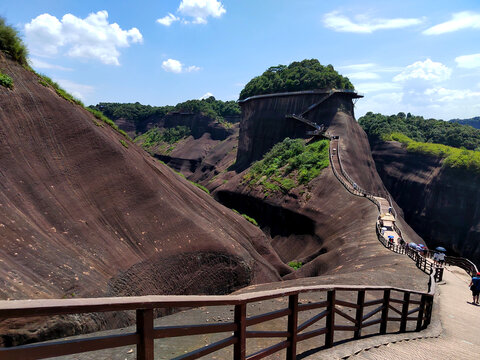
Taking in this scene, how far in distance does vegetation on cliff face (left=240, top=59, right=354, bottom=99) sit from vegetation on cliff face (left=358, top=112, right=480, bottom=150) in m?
14.8

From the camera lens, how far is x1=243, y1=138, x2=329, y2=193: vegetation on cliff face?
1677 inches

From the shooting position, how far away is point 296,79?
59844 millimetres

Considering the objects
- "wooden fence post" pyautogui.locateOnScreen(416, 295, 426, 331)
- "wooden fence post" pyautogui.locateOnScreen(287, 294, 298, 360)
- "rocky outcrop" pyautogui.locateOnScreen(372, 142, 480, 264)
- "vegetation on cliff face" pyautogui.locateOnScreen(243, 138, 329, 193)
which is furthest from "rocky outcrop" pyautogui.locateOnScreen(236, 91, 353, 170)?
"wooden fence post" pyautogui.locateOnScreen(287, 294, 298, 360)

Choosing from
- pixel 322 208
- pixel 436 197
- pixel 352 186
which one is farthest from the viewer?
pixel 436 197

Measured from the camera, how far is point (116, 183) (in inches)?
642

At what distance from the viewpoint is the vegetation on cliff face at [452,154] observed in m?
48.4

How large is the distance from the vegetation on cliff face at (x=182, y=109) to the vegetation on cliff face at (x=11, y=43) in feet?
280

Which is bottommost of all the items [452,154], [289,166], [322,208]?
[322,208]

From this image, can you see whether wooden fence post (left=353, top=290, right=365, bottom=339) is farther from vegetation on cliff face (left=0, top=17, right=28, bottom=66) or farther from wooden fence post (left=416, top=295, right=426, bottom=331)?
vegetation on cliff face (left=0, top=17, right=28, bottom=66)

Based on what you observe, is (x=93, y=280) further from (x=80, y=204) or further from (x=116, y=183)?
(x=116, y=183)

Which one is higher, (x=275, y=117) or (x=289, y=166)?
(x=275, y=117)

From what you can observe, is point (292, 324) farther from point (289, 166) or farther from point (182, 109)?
point (182, 109)

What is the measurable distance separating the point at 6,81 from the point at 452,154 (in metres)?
58.3

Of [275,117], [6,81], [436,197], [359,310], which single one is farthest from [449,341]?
[275,117]
